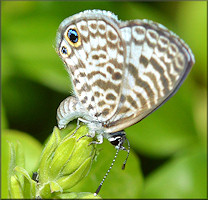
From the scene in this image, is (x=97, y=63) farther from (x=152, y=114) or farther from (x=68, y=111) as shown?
(x=152, y=114)

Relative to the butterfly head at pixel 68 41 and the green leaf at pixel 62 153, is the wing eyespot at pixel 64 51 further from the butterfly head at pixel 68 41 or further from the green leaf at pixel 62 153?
the green leaf at pixel 62 153

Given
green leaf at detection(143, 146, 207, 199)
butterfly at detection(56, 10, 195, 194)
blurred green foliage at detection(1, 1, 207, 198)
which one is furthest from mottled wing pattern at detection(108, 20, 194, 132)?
green leaf at detection(143, 146, 207, 199)

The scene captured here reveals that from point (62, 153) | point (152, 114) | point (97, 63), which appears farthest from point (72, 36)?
point (152, 114)

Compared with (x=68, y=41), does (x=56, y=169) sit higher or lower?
lower

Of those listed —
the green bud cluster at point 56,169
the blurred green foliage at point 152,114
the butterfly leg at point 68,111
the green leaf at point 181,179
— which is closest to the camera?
the green bud cluster at point 56,169

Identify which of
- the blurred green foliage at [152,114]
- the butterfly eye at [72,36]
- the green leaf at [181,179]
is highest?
the butterfly eye at [72,36]

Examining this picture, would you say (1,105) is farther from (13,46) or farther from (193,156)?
(193,156)

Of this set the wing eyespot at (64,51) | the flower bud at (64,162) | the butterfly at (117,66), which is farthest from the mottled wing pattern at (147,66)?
the flower bud at (64,162)
